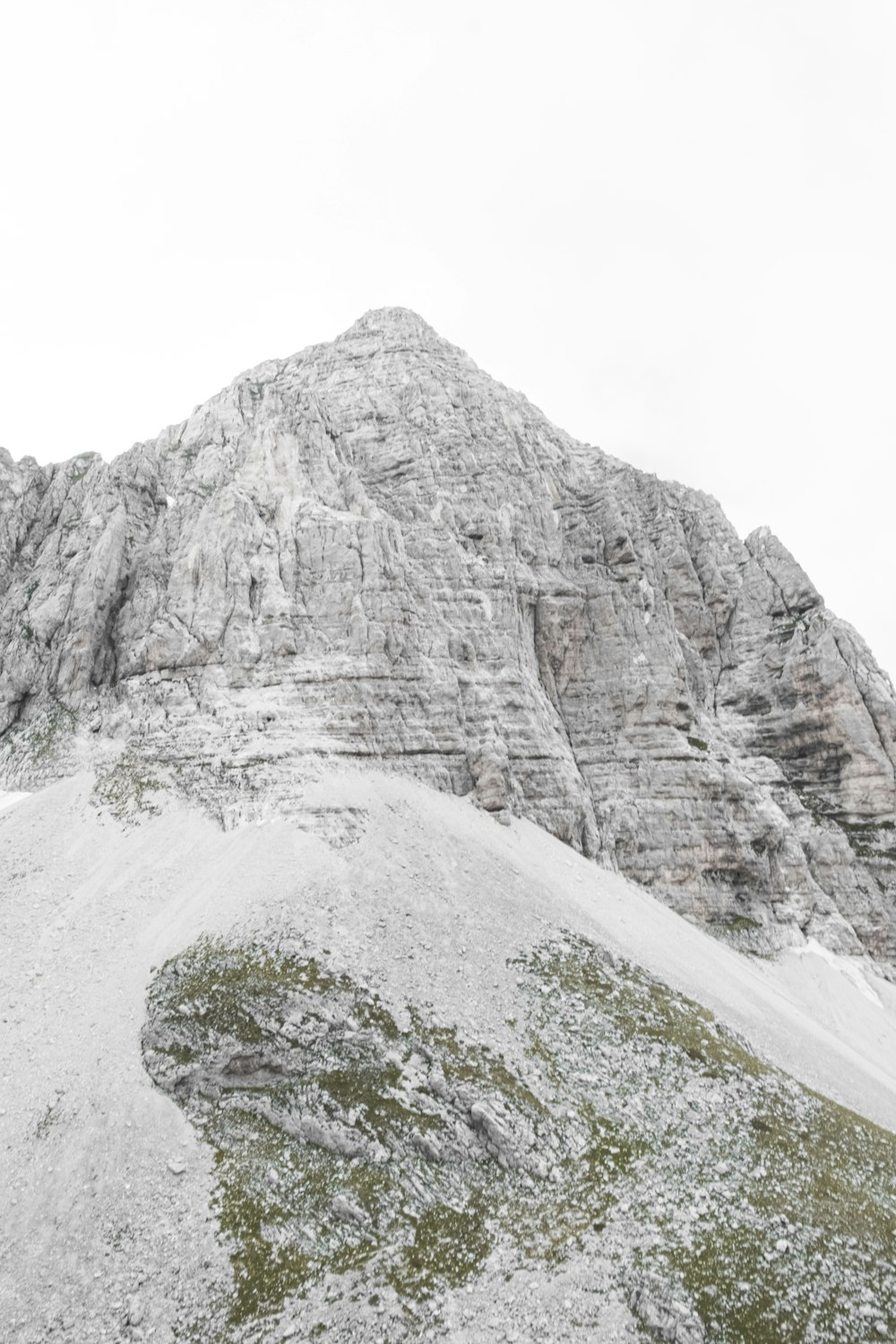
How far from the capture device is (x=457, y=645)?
5175cm

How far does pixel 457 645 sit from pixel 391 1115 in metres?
34.6

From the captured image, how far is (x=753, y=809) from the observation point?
172 feet

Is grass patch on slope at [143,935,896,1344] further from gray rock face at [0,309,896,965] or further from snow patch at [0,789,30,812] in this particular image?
snow patch at [0,789,30,812]

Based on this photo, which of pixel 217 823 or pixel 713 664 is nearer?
pixel 217 823

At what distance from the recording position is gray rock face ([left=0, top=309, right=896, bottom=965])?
46.3 meters

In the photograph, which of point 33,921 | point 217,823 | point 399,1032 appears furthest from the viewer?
point 217,823

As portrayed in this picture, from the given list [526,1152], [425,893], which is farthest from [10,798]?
[526,1152]

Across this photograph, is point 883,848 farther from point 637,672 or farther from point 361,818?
point 361,818

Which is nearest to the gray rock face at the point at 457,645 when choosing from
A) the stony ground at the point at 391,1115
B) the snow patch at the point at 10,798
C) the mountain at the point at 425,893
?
the mountain at the point at 425,893

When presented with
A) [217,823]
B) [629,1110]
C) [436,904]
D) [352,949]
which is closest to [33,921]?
[217,823]

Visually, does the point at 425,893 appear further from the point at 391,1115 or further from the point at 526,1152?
the point at 526,1152

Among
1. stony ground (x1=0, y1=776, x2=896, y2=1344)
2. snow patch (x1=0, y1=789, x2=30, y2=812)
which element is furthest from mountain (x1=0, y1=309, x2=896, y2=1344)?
snow patch (x1=0, y1=789, x2=30, y2=812)

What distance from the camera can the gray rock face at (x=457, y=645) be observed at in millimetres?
46281

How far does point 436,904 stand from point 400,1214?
13901 millimetres
